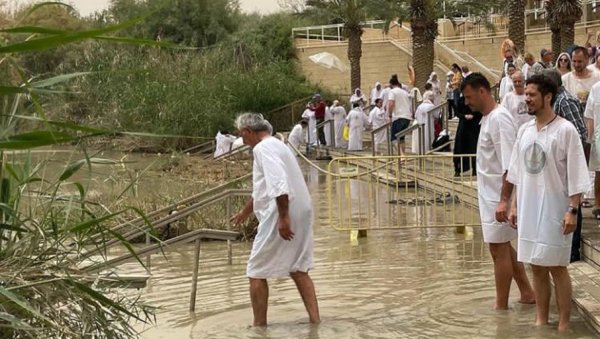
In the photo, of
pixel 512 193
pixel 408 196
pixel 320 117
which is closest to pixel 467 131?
pixel 512 193

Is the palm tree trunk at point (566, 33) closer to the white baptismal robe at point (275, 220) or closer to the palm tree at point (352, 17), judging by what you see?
the palm tree at point (352, 17)

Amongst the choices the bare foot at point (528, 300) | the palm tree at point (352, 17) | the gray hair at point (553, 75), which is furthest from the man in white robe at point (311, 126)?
the gray hair at point (553, 75)

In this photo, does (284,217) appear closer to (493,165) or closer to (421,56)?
(493,165)

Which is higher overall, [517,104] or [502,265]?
[517,104]

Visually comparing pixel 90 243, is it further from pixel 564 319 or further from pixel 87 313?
pixel 564 319

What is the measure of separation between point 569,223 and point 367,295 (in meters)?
2.92

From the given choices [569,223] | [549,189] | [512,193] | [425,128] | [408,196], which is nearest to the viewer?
[569,223]

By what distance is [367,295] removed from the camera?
9.38m

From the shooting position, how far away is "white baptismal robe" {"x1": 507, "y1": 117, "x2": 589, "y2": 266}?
688 cm

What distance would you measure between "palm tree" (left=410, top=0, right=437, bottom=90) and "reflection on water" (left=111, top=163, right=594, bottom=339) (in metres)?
26.1

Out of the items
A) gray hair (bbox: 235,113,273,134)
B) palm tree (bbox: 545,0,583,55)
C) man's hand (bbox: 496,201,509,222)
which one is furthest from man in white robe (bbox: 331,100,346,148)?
man's hand (bbox: 496,201,509,222)

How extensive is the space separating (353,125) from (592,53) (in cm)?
1250

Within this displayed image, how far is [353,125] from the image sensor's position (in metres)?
29.7

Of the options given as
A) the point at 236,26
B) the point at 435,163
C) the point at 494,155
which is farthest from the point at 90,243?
the point at 236,26
